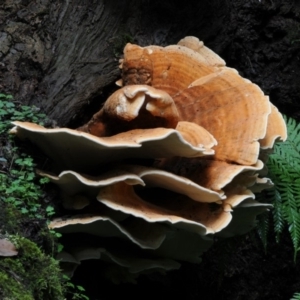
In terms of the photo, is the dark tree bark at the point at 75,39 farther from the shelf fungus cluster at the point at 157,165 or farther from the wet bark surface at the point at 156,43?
the shelf fungus cluster at the point at 157,165

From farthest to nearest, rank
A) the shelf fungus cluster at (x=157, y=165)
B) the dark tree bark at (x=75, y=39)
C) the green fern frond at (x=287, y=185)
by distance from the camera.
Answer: the green fern frond at (x=287, y=185) → the dark tree bark at (x=75, y=39) → the shelf fungus cluster at (x=157, y=165)

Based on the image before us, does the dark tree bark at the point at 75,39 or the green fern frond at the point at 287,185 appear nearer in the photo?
the dark tree bark at the point at 75,39

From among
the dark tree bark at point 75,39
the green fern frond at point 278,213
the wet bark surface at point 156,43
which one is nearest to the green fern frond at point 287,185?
the green fern frond at point 278,213

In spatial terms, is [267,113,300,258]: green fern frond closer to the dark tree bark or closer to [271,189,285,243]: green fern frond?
[271,189,285,243]: green fern frond

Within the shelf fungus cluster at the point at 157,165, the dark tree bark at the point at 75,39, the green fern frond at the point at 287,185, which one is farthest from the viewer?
the green fern frond at the point at 287,185

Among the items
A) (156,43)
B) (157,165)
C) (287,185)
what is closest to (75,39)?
(156,43)

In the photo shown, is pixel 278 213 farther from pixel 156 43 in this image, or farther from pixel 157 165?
pixel 156 43

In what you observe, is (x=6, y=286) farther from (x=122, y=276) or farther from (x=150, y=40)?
(x=150, y=40)
